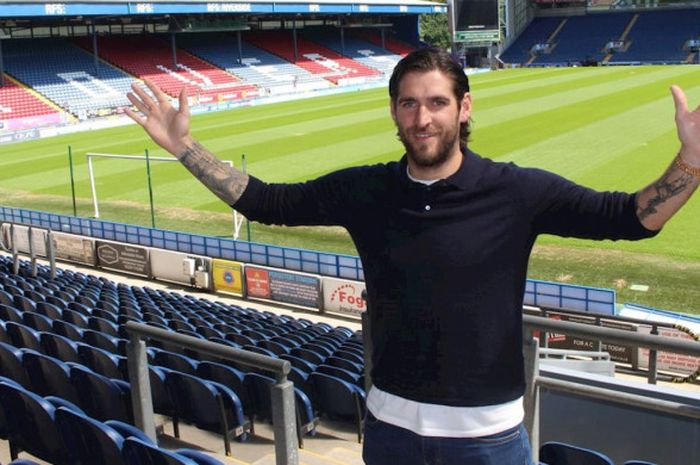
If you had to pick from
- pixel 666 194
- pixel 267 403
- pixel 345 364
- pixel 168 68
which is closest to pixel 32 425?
pixel 267 403

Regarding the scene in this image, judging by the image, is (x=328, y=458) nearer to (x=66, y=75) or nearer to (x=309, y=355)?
(x=309, y=355)

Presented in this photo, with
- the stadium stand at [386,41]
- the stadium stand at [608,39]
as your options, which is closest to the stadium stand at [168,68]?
the stadium stand at [386,41]

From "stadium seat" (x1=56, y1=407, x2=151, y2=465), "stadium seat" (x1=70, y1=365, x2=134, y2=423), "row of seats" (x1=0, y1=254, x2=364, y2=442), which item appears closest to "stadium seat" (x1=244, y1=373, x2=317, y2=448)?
"row of seats" (x1=0, y1=254, x2=364, y2=442)

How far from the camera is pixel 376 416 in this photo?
272 centimetres

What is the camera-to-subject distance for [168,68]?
64.4 metres

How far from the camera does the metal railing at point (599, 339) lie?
277 cm

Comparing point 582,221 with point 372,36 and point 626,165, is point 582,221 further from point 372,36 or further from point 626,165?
point 372,36

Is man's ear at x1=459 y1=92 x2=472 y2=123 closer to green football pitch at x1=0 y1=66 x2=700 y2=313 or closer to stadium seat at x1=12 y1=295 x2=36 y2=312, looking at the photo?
stadium seat at x1=12 y1=295 x2=36 y2=312

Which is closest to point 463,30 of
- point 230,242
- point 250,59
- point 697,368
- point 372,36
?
point 372,36

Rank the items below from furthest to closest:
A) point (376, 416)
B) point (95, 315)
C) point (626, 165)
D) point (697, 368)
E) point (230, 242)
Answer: point (626, 165), point (230, 242), point (697, 368), point (95, 315), point (376, 416)

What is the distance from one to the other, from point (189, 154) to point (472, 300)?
134 cm

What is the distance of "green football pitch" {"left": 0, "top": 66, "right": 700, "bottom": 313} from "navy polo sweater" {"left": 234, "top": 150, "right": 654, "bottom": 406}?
42.5 ft

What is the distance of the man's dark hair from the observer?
8.51ft

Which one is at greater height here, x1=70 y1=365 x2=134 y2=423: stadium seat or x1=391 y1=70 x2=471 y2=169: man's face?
x1=391 y1=70 x2=471 y2=169: man's face
